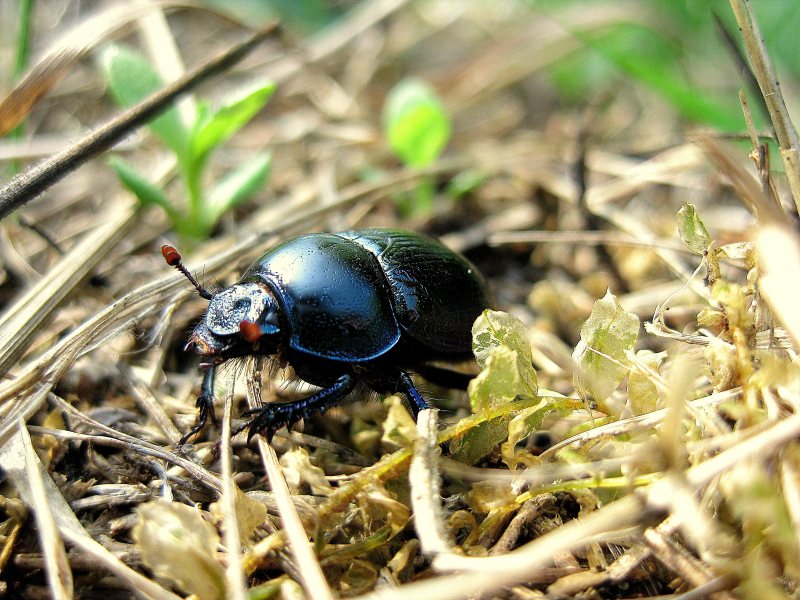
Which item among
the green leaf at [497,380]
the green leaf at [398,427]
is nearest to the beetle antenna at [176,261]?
the green leaf at [398,427]

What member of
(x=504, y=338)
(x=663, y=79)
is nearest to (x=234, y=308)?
(x=504, y=338)

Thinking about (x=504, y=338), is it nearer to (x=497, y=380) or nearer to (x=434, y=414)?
(x=497, y=380)

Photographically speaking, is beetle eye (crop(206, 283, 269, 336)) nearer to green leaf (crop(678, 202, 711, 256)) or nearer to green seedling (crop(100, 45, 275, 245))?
green seedling (crop(100, 45, 275, 245))

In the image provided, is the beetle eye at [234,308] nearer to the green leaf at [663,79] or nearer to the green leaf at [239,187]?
the green leaf at [239,187]

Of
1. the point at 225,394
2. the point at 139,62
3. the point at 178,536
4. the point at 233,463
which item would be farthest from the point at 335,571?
the point at 139,62

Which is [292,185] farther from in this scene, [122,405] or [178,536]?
[178,536]

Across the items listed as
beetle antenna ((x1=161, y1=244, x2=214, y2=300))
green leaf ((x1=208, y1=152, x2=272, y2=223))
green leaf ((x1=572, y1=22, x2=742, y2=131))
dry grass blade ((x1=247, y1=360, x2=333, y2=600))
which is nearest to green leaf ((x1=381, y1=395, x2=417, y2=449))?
dry grass blade ((x1=247, y1=360, x2=333, y2=600))

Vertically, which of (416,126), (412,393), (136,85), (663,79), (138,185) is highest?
(136,85)
